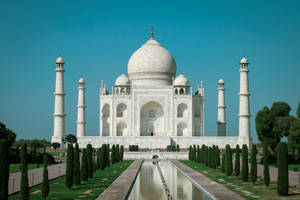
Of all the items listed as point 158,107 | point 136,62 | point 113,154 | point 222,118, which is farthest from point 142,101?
point 113,154

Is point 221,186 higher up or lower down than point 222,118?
lower down

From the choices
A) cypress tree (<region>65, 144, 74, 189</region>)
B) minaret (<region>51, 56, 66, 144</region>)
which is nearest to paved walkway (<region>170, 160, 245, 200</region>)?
cypress tree (<region>65, 144, 74, 189</region>)

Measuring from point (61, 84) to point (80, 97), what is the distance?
9.34 ft

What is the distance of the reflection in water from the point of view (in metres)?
10.8

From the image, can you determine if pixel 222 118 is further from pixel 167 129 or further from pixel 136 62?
pixel 136 62

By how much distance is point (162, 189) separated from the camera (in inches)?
480

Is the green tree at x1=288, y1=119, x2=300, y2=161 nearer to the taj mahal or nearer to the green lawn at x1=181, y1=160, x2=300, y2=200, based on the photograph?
the green lawn at x1=181, y1=160, x2=300, y2=200

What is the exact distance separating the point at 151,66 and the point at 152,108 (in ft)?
11.6

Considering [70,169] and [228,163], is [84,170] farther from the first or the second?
[228,163]

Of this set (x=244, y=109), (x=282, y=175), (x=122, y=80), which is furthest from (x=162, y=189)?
(x=122, y=80)

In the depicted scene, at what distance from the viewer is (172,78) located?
37562 millimetres

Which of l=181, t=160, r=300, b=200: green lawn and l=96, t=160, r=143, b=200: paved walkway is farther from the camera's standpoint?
l=181, t=160, r=300, b=200: green lawn

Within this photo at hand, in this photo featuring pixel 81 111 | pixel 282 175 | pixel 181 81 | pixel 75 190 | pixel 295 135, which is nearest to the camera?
pixel 282 175

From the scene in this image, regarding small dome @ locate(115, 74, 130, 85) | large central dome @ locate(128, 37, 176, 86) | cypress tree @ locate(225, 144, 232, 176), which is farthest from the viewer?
large central dome @ locate(128, 37, 176, 86)
